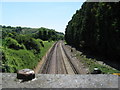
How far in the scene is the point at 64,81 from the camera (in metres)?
3.35

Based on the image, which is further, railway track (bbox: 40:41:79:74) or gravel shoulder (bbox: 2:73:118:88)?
railway track (bbox: 40:41:79:74)

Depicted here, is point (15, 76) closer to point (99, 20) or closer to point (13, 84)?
point (13, 84)

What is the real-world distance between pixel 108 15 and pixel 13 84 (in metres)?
26.5

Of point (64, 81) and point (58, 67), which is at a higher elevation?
point (64, 81)

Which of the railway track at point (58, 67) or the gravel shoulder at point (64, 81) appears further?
the railway track at point (58, 67)

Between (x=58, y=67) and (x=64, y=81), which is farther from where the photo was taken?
(x=58, y=67)

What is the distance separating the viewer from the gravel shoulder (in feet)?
10.2

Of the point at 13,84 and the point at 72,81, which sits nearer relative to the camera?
the point at 13,84

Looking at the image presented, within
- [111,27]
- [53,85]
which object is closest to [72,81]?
[53,85]

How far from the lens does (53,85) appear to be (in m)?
3.10

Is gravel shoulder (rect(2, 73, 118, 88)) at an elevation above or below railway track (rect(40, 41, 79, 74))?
above

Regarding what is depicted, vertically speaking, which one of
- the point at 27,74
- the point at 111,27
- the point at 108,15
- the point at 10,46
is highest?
the point at 108,15

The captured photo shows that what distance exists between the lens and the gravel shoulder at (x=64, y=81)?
10.2 feet

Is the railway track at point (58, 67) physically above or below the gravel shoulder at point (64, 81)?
below
